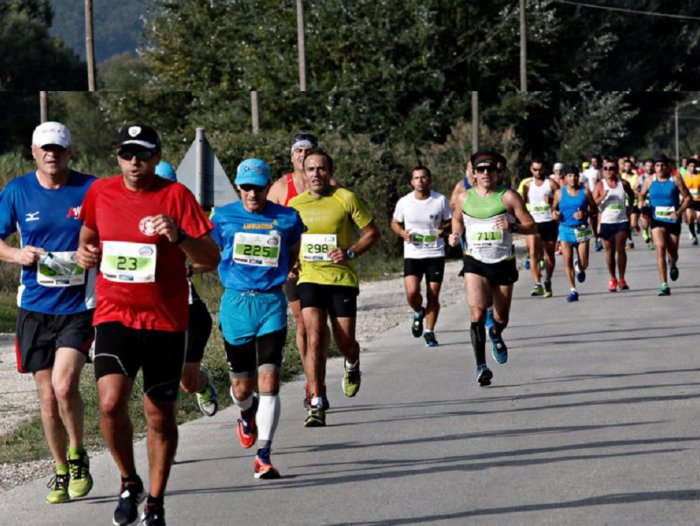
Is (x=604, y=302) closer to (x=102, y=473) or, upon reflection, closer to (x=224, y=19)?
(x=102, y=473)

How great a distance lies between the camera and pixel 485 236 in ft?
43.6

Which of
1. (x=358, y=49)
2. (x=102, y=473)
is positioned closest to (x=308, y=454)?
(x=102, y=473)

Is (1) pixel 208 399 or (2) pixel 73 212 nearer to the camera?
(2) pixel 73 212

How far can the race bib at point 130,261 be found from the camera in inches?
279

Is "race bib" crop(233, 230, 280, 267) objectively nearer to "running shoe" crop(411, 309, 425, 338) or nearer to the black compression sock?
the black compression sock

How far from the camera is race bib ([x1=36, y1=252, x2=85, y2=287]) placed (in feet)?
27.1

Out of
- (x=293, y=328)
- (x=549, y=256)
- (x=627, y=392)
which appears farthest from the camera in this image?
(x=549, y=256)

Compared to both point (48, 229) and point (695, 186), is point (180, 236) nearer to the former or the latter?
point (48, 229)

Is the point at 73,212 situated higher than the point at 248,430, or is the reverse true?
the point at 73,212

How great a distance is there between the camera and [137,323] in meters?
7.20

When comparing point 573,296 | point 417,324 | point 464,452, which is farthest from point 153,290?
point 573,296

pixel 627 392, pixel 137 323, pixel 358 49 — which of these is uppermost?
pixel 358 49

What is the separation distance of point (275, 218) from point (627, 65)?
53.2 metres

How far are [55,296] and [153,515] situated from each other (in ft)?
5.76
